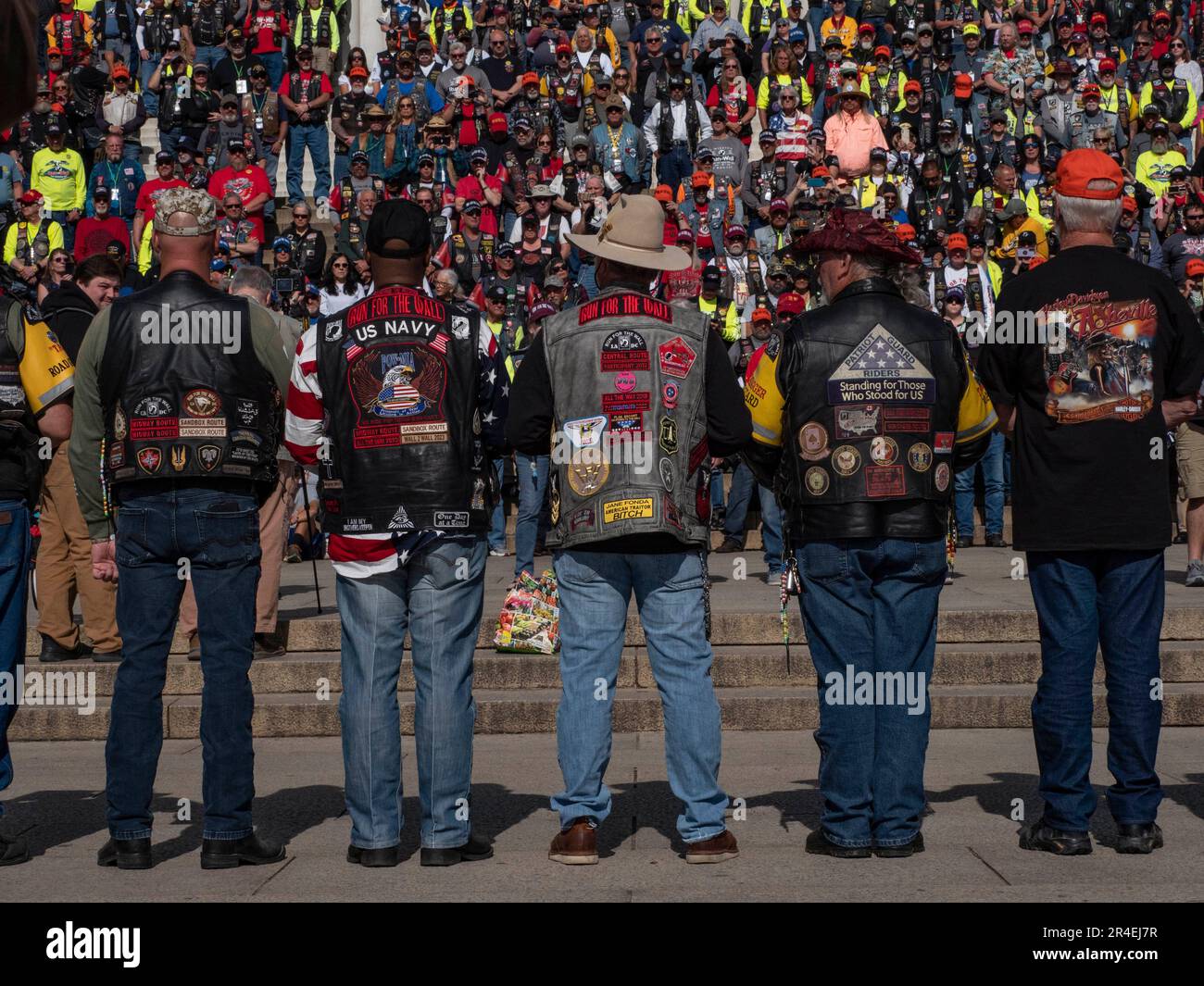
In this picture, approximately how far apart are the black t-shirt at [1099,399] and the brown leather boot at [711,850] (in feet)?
4.78

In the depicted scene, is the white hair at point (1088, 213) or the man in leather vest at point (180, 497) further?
the white hair at point (1088, 213)

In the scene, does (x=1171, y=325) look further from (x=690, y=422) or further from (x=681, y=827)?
(x=681, y=827)

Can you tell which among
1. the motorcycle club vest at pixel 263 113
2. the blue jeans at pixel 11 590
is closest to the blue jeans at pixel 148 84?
the motorcycle club vest at pixel 263 113

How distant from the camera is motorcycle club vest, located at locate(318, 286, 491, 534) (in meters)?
5.42

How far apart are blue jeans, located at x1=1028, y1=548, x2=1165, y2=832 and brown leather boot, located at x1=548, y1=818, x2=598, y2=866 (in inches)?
62.0

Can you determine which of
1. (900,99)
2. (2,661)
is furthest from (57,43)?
(2,661)

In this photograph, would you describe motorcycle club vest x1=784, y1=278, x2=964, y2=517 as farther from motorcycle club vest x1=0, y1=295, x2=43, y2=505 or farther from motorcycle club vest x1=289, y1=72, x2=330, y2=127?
motorcycle club vest x1=289, y1=72, x2=330, y2=127

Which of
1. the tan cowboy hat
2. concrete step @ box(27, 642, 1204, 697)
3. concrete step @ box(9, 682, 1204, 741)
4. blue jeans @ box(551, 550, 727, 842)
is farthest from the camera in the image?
concrete step @ box(27, 642, 1204, 697)

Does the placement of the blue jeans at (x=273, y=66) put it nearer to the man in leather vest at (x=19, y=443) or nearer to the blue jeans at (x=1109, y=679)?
the man in leather vest at (x=19, y=443)

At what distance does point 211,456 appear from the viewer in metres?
5.57

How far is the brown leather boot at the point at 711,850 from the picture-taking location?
212 inches

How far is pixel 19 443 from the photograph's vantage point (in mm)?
5738

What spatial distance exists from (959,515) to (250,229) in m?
9.16

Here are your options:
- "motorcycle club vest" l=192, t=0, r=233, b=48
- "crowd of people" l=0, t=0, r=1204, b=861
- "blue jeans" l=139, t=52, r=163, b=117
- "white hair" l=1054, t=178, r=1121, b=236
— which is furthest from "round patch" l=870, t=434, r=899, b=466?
"blue jeans" l=139, t=52, r=163, b=117
